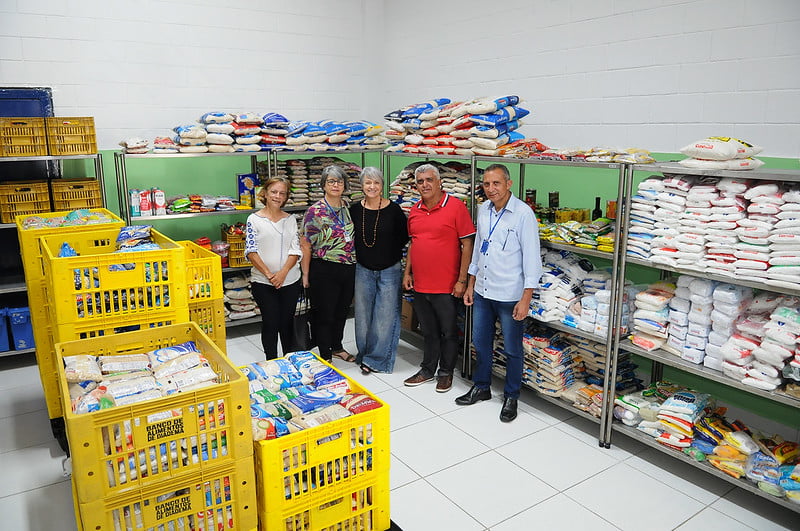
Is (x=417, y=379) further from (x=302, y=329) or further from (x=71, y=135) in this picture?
(x=71, y=135)

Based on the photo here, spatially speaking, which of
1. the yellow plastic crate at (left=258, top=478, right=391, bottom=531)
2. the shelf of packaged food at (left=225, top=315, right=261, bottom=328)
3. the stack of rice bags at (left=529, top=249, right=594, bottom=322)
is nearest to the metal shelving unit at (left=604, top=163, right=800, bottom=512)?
the stack of rice bags at (left=529, top=249, right=594, bottom=322)

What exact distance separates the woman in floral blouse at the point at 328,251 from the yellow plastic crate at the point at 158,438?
8.92ft

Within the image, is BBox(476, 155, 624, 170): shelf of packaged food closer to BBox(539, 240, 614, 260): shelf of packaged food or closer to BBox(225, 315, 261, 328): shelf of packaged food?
BBox(539, 240, 614, 260): shelf of packaged food

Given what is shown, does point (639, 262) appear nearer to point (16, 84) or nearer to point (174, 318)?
point (174, 318)

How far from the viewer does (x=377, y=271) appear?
5.08 m

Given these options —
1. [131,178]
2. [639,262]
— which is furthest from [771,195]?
[131,178]

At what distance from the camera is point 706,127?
422cm

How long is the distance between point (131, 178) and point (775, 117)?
564 cm

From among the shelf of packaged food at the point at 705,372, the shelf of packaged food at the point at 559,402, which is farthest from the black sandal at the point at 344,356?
the shelf of packaged food at the point at 705,372

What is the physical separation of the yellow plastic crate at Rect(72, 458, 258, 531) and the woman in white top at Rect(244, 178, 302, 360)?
8.45 ft

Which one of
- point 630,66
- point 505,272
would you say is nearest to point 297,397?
point 505,272

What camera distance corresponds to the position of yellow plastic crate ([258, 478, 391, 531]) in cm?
233

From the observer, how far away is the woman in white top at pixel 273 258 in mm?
4656

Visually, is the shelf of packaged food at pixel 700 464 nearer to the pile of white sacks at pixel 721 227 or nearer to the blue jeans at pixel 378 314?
the pile of white sacks at pixel 721 227
